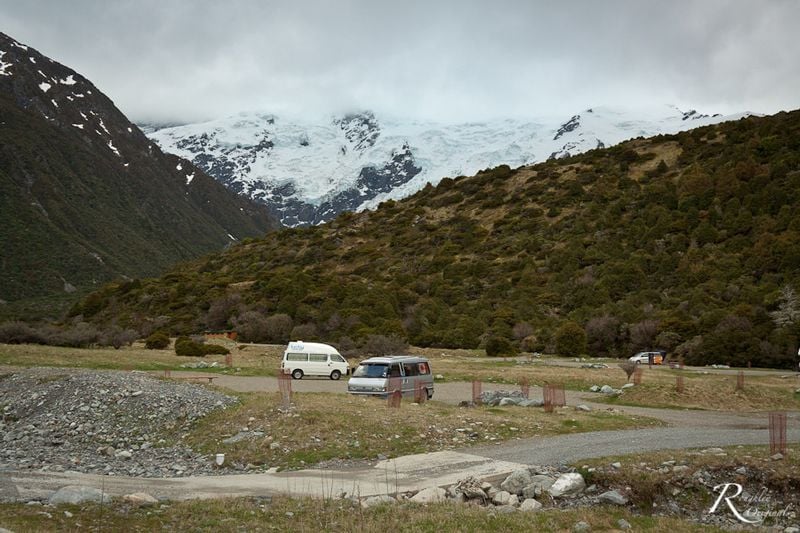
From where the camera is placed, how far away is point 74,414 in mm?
20375

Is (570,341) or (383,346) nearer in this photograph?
(383,346)

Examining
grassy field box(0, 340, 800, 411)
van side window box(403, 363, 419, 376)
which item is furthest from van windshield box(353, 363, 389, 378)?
grassy field box(0, 340, 800, 411)

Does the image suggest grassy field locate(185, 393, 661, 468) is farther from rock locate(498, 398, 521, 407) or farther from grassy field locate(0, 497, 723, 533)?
grassy field locate(0, 497, 723, 533)

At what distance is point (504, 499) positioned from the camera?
12648mm

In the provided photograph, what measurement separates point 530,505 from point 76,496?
7.79 metres

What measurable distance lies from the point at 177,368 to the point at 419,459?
2441 centimetres

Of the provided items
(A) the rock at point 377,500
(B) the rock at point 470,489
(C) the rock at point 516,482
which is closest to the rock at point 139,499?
(A) the rock at point 377,500

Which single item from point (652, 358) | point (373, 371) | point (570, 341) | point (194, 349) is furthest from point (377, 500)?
point (570, 341)

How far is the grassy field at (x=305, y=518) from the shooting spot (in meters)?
10.1

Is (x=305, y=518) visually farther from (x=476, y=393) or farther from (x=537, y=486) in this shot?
(x=476, y=393)

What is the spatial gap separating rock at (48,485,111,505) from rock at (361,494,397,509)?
14.2 ft

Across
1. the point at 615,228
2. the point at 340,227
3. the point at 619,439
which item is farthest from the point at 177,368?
the point at 340,227

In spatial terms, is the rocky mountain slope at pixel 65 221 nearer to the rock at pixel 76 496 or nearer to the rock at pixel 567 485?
the rock at pixel 76 496

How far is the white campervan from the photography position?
36.9m
